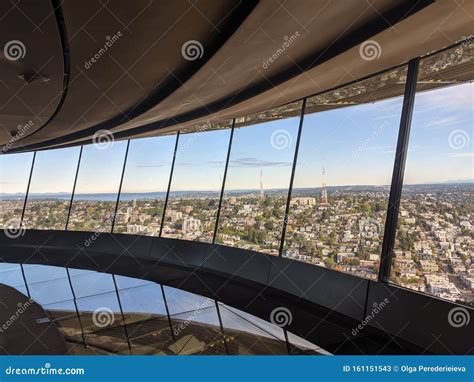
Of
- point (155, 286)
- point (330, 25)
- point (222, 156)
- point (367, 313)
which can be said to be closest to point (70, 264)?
point (155, 286)

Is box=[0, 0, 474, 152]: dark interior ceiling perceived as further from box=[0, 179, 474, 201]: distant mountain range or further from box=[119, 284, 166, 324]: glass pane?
box=[119, 284, 166, 324]: glass pane

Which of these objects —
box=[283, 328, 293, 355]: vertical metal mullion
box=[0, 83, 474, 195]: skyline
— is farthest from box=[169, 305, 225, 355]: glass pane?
box=[0, 83, 474, 195]: skyline

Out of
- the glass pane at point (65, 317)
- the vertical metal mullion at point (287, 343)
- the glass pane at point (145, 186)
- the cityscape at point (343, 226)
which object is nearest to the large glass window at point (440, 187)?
the cityscape at point (343, 226)

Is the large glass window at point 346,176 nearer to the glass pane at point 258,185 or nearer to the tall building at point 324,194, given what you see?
the tall building at point 324,194

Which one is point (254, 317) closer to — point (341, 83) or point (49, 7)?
point (341, 83)

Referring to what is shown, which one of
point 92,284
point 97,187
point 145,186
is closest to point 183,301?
point 92,284

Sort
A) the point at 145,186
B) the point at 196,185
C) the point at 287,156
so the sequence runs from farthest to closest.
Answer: the point at 145,186, the point at 196,185, the point at 287,156

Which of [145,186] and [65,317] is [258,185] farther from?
[65,317]
